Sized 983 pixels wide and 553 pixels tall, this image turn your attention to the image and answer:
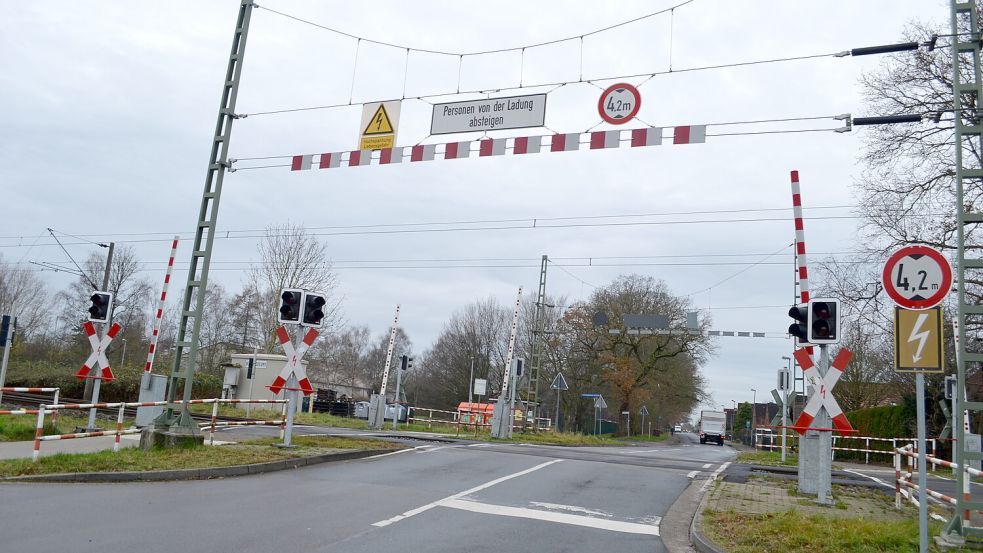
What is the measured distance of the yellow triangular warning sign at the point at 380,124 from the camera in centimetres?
1433

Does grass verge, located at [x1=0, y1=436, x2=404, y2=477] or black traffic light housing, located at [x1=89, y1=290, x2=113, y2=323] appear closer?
grass verge, located at [x1=0, y1=436, x2=404, y2=477]

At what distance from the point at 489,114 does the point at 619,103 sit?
239 cm

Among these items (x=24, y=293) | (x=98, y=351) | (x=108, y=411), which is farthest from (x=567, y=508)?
(x=24, y=293)

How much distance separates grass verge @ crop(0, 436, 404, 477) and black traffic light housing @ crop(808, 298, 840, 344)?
8.45 m

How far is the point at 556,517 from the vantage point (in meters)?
8.82

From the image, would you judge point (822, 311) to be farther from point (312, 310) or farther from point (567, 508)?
point (312, 310)

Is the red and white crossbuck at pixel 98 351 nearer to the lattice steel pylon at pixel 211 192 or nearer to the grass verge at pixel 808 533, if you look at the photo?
the lattice steel pylon at pixel 211 192

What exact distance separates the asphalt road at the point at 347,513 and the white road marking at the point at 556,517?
3cm

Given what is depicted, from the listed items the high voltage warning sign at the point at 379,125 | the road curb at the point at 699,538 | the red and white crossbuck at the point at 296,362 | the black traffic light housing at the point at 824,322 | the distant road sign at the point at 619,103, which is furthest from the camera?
the high voltage warning sign at the point at 379,125

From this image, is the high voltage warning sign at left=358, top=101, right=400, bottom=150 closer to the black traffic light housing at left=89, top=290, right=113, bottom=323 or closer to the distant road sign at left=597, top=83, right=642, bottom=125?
the distant road sign at left=597, top=83, right=642, bottom=125

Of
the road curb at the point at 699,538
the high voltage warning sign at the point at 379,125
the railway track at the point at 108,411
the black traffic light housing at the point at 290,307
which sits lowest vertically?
the railway track at the point at 108,411

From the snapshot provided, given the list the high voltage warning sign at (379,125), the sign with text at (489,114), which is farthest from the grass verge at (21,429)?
the sign with text at (489,114)

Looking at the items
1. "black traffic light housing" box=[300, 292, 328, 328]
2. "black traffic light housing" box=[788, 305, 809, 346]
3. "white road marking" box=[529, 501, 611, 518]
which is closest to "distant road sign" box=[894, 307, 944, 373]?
"white road marking" box=[529, 501, 611, 518]

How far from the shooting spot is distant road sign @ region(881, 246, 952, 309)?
6.77 meters
